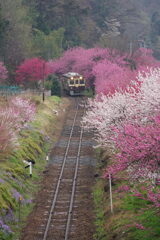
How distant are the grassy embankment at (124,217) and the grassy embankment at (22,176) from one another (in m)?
3.81

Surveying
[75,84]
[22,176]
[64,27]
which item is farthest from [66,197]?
[64,27]

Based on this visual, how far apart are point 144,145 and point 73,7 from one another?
349 ft

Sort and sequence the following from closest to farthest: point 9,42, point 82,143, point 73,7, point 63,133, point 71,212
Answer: point 71,212
point 82,143
point 63,133
point 9,42
point 73,7

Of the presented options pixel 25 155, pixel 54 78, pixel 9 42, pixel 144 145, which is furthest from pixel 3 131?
pixel 9 42

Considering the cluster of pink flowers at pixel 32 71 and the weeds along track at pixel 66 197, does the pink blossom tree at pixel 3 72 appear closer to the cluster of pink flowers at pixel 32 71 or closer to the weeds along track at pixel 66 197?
the cluster of pink flowers at pixel 32 71

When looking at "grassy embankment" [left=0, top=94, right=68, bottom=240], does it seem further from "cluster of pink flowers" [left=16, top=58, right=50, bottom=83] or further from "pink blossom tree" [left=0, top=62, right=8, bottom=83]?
"pink blossom tree" [left=0, top=62, right=8, bottom=83]

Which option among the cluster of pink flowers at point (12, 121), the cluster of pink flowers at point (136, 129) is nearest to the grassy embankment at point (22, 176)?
the cluster of pink flowers at point (12, 121)

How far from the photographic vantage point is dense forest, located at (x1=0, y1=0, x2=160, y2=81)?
3282 inches

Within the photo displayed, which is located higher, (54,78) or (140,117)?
(140,117)

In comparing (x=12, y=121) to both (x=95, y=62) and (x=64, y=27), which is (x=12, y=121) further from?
(x=64, y=27)

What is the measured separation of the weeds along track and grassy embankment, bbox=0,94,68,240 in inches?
22.3

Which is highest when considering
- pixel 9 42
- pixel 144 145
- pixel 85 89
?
pixel 144 145

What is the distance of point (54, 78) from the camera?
76.2m

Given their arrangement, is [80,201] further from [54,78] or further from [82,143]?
[54,78]
